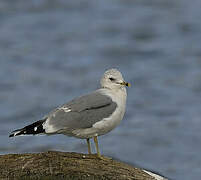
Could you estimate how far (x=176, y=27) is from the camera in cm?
2216

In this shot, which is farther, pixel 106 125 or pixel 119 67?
pixel 119 67

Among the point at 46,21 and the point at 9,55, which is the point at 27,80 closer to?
the point at 9,55

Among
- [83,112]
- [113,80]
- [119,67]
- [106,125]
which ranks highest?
[119,67]

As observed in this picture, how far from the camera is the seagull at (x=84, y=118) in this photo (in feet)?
23.2

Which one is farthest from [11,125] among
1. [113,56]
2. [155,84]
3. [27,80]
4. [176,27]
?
[176,27]

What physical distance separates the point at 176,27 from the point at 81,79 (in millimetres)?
5900

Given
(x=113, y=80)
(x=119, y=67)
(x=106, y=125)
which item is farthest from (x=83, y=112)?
(x=119, y=67)

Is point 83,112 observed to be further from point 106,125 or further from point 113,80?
point 113,80

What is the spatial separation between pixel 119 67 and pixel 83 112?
11279 mm

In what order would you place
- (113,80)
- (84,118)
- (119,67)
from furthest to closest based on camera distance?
(119,67) → (113,80) → (84,118)

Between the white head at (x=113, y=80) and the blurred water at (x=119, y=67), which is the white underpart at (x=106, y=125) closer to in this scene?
the white head at (x=113, y=80)

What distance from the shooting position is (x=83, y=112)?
285 inches

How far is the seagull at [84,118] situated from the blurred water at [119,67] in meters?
5.37

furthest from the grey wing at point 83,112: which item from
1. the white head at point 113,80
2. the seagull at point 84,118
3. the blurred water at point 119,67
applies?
the blurred water at point 119,67
